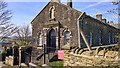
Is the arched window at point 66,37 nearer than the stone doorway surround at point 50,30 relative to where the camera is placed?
Yes

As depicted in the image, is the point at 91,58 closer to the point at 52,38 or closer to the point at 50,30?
the point at 52,38

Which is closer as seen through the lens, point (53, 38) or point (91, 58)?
point (91, 58)

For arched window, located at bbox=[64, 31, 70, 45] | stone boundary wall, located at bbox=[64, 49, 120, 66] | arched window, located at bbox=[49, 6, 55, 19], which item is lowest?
stone boundary wall, located at bbox=[64, 49, 120, 66]

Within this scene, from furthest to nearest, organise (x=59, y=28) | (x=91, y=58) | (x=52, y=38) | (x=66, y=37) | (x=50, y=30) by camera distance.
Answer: (x=50, y=30) → (x=52, y=38) → (x=59, y=28) → (x=66, y=37) → (x=91, y=58)

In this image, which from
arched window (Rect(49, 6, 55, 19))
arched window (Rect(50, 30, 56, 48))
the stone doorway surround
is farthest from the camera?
arched window (Rect(49, 6, 55, 19))

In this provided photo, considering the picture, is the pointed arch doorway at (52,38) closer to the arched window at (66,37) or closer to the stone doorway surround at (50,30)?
the stone doorway surround at (50,30)

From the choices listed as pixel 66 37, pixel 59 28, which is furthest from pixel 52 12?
pixel 66 37

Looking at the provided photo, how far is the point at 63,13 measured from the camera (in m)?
26.5

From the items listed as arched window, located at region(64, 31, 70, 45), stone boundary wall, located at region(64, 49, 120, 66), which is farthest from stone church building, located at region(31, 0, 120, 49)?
stone boundary wall, located at region(64, 49, 120, 66)

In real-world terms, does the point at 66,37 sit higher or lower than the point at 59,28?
lower

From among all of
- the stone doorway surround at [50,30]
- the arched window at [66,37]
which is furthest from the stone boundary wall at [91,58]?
the stone doorway surround at [50,30]

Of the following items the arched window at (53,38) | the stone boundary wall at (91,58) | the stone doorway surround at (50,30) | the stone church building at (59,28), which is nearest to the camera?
the stone boundary wall at (91,58)

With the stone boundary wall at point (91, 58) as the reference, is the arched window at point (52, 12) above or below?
above

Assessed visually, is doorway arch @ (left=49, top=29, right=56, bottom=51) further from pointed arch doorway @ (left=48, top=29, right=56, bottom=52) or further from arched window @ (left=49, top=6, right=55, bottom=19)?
arched window @ (left=49, top=6, right=55, bottom=19)
